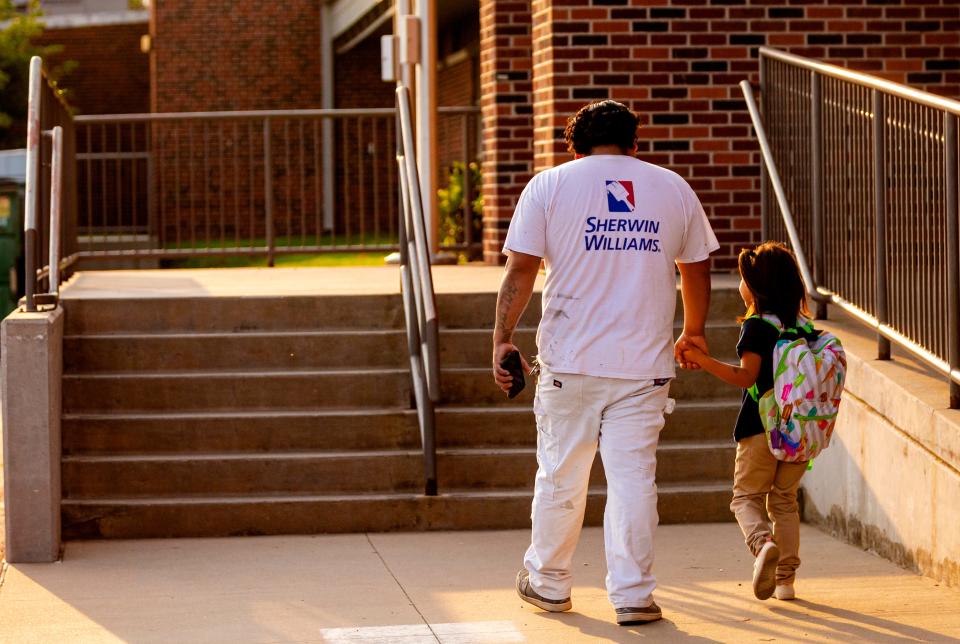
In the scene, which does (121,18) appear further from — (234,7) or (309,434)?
(309,434)

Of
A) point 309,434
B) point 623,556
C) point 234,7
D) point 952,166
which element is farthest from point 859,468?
point 234,7

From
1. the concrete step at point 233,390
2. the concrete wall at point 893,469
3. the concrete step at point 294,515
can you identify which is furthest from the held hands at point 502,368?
the concrete step at point 233,390

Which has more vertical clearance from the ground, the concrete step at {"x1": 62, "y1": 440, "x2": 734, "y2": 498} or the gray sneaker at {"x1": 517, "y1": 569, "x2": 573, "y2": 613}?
the concrete step at {"x1": 62, "y1": 440, "x2": 734, "y2": 498}

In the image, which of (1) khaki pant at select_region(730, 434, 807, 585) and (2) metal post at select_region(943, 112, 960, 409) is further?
(2) metal post at select_region(943, 112, 960, 409)

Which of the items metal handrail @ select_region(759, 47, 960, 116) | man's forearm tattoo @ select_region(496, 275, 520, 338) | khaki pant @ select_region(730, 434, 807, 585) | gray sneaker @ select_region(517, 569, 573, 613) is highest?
metal handrail @ select_region(759, 47, 960, 116)

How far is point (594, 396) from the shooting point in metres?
5.00

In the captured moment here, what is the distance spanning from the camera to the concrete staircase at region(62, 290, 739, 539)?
6.84 meters

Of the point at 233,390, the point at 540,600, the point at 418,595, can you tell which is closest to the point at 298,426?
the point at 233,390

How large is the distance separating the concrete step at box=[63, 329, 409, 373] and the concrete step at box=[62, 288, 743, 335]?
9cm

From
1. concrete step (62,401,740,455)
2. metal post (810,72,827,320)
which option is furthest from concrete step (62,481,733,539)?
metal post (810,72,827,320)

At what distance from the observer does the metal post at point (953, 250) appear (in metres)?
5.61

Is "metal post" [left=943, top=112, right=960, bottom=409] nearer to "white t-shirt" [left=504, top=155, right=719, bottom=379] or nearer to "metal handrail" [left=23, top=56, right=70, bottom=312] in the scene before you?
"white t-shirt" [left=504, top=155, right=719, bottom=379]

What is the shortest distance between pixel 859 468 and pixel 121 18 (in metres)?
27.9

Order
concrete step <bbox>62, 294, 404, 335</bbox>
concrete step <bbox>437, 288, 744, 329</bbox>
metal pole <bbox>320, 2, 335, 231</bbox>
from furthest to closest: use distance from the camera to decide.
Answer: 1. metal pole <bbox>320, 2, 335, 231</bbox>
2. concrete step <bbox>437, 288, 744, 329</bbox>
3. concrete step <bbox>62, 294, 404, 335</bbox>
